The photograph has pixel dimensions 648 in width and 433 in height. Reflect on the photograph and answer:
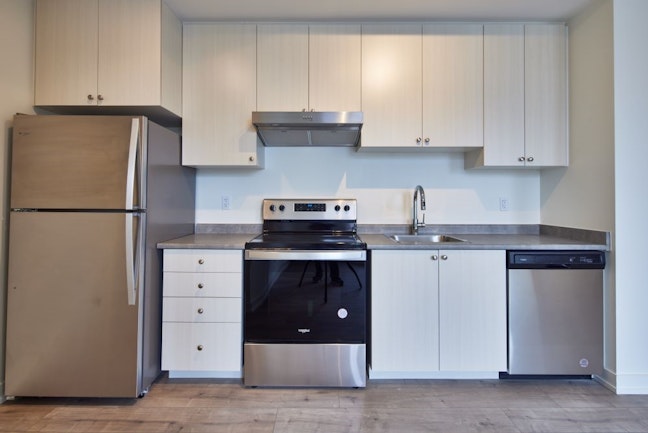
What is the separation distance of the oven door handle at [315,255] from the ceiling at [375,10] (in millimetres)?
1523

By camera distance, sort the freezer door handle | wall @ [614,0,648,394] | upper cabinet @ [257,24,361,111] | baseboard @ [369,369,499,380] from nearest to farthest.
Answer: the freezer door handle < wall @ [614,0,648,394] < baseboard @ [369,369,499,380] < upper cabinet @ [257,24,361,111]

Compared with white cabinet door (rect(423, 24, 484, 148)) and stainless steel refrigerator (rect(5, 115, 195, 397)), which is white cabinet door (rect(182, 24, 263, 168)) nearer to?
stainless steel refrigerator (rect(5, 115, 195, 397))

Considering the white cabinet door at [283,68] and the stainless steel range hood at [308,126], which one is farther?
the white cabinet door at [283,68]

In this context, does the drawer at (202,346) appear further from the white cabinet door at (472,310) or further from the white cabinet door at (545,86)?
the white cabinet door at (545,86)

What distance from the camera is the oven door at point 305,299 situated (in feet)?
6.46

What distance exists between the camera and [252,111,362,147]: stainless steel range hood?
2.08m

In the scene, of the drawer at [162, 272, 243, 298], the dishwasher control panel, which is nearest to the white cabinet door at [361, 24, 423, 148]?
the dishwasher control panel

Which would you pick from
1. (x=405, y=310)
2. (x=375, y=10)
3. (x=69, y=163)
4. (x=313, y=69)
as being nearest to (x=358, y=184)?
(x=313, y=69)

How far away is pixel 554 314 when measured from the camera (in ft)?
6.53

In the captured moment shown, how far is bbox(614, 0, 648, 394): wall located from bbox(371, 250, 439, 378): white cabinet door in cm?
107

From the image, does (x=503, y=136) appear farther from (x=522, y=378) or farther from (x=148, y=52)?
(x=148, y=52)

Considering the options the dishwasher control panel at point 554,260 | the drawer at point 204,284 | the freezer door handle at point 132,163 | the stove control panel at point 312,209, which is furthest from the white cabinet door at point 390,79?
the freezer door handle at point 132,163

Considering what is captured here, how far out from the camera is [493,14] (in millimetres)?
2170

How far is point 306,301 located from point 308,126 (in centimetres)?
109
